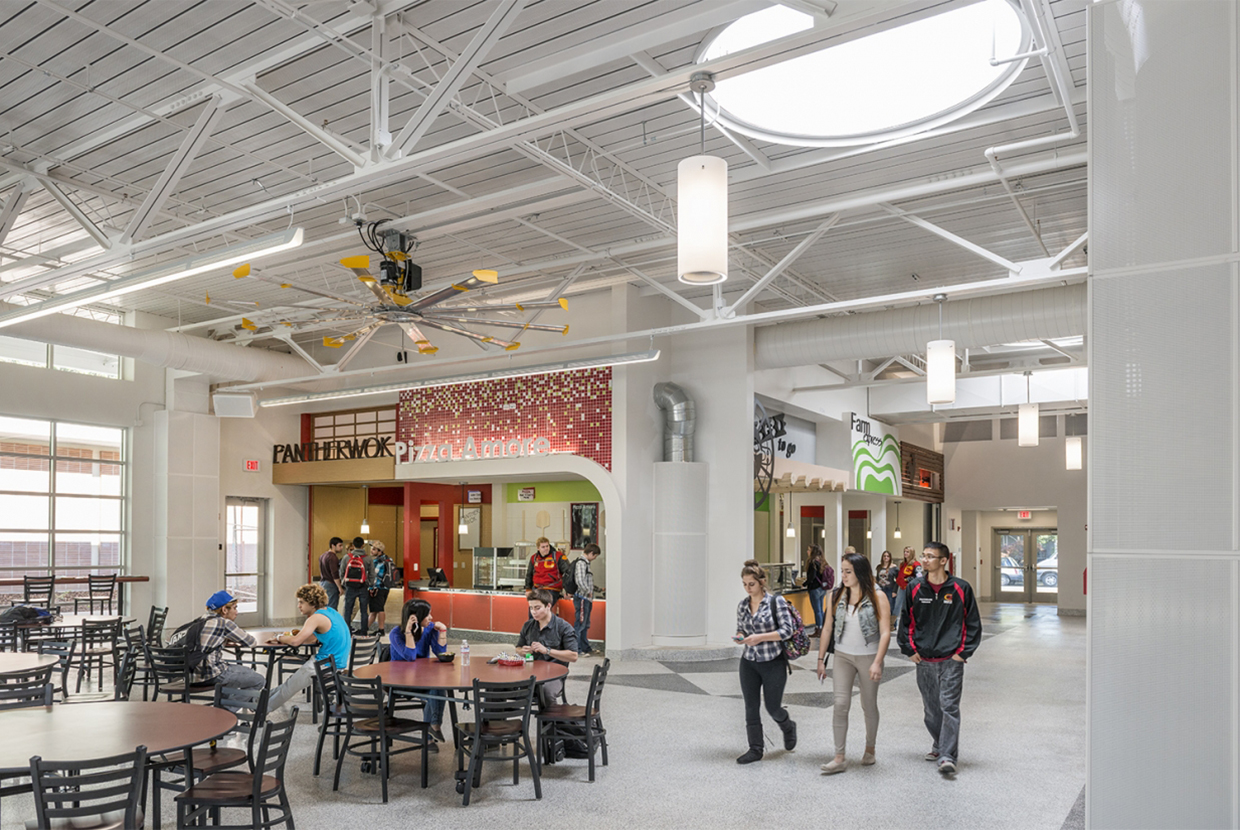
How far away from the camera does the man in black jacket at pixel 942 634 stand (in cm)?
668

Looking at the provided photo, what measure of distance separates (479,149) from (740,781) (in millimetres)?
4394

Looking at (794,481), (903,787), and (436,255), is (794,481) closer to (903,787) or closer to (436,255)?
(436,255)

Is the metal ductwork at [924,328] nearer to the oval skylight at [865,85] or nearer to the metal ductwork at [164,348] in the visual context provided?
the oval skylight at [865,85]

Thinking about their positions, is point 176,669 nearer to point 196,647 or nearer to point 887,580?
point 196,647

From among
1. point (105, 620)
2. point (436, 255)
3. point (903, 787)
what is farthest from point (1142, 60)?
point (105, 620)

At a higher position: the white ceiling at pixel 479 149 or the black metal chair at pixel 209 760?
the white ceiling at pixel 479 149

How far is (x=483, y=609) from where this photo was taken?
14.7 m

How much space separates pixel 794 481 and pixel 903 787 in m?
9.12

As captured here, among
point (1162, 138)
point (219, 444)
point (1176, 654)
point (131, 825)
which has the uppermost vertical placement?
point (1162, 138)

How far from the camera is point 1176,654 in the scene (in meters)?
3.56

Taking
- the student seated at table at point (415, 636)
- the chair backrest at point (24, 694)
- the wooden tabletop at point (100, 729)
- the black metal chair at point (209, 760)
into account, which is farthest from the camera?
the student seated at table at point (415, 636)

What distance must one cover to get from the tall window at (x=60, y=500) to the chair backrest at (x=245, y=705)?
28.9 feet

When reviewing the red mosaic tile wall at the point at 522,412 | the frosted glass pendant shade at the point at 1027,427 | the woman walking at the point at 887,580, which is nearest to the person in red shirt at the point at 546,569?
the red mosaic tile wall at the point at 522,412

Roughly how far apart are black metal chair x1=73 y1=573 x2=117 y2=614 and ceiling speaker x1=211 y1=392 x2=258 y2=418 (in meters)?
2.81
